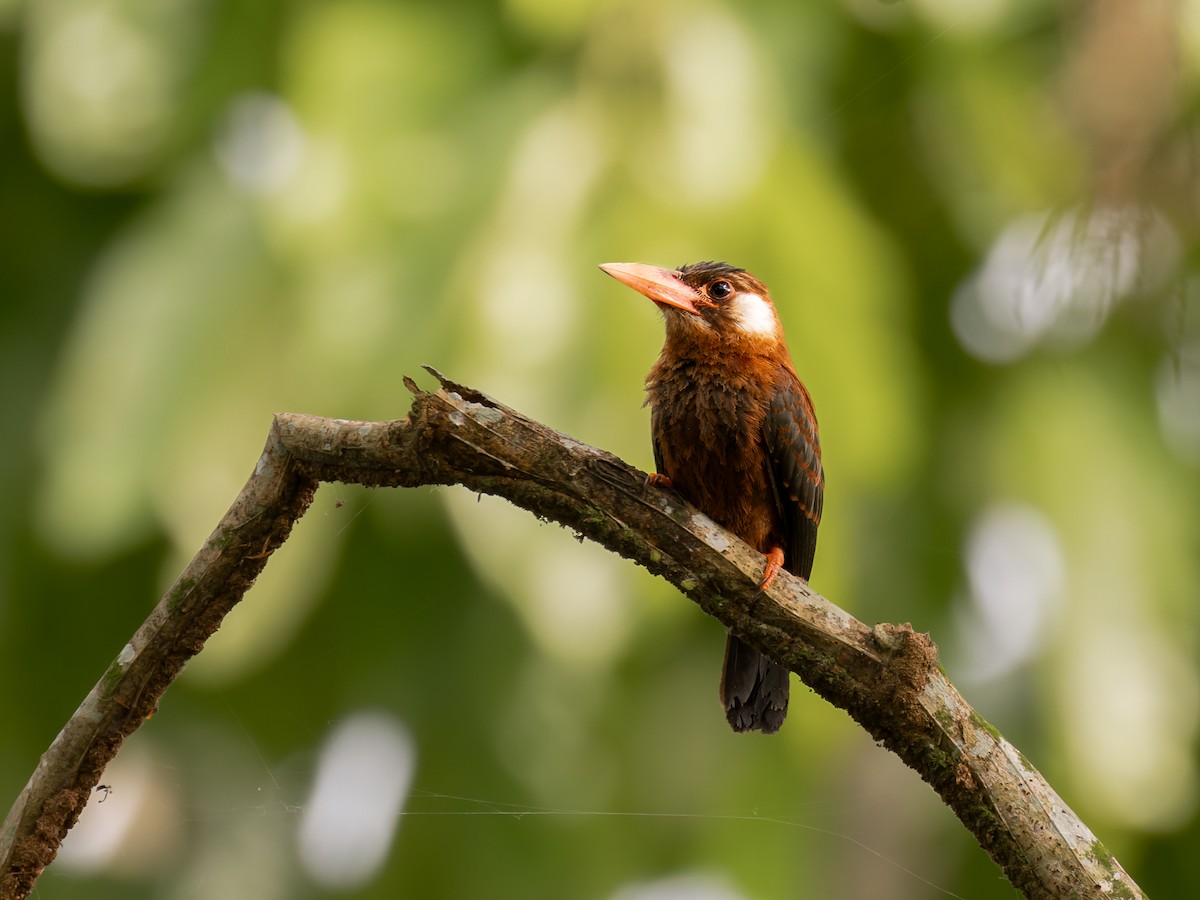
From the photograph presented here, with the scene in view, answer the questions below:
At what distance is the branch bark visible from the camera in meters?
2.23

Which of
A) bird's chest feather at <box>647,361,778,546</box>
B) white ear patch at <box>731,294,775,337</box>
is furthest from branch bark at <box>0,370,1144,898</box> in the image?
white ear patch at <box>731,294,775,337</box>

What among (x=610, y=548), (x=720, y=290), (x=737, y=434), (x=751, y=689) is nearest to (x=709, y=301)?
(x=720, y=290)

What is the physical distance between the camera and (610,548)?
2.45 m

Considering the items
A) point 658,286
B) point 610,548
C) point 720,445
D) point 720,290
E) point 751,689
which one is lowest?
point 610,548

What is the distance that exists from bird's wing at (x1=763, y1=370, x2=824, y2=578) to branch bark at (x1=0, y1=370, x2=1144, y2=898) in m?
0.81

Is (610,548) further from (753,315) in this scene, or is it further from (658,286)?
(753,315)

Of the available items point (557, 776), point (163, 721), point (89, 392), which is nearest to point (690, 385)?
point (89, 392)

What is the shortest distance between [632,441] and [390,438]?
49.5 inches

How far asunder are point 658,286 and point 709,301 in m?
0.15

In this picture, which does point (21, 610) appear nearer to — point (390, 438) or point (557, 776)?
point (557, 776)

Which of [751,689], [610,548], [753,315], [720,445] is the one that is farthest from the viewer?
[753,315]

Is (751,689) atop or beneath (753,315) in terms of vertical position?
beneath

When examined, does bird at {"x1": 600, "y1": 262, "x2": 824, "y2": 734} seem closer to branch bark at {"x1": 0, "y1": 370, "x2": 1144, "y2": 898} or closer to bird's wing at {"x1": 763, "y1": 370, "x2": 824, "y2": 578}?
bird's wing at {"x1": 763, "y1": 370, "x2": 824, "y2": 578}

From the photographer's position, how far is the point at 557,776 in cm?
495
